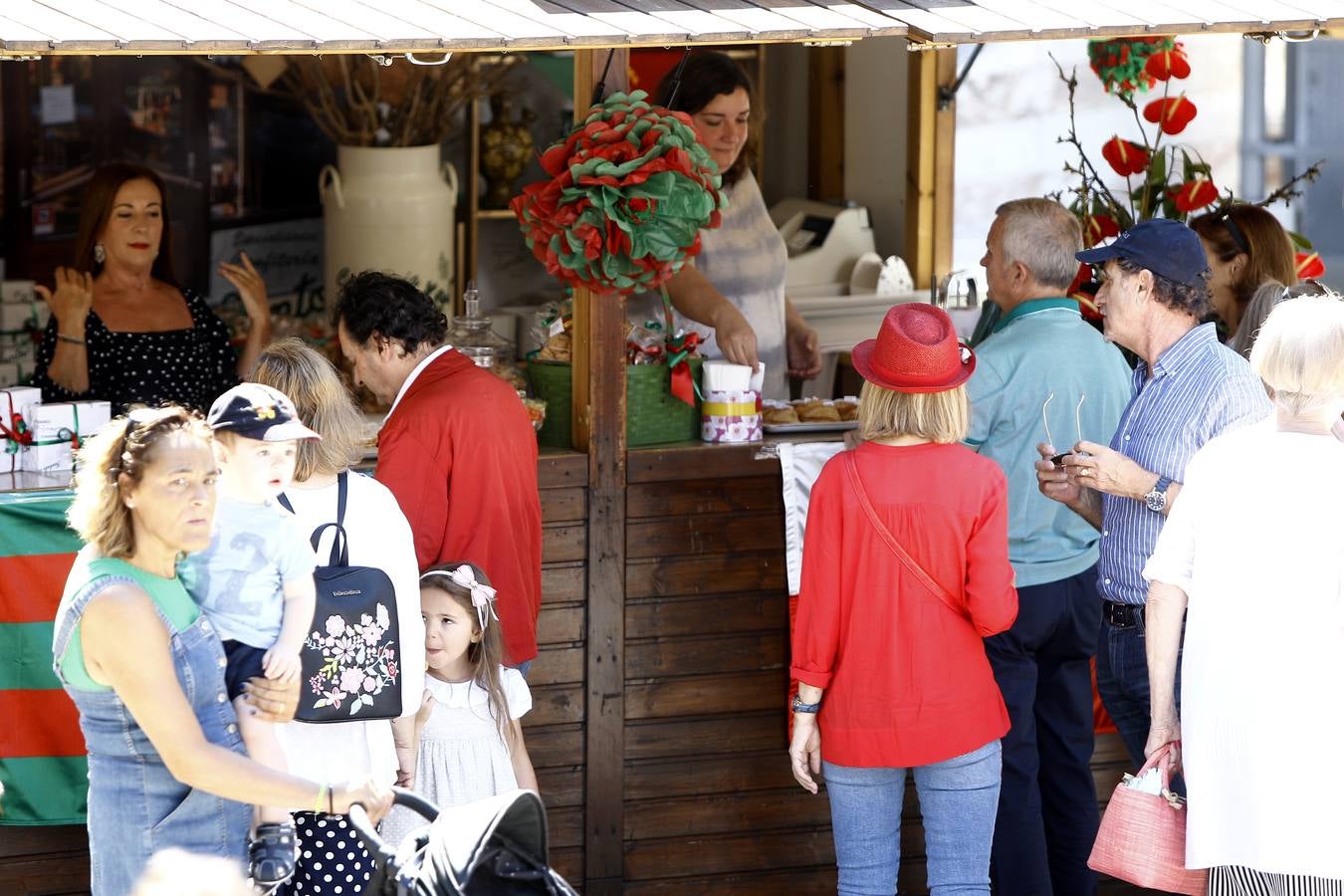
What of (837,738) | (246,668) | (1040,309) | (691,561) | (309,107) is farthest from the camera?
(309,107)

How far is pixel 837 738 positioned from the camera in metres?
3.51

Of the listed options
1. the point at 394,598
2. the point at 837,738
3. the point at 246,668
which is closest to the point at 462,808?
the point at 246,668

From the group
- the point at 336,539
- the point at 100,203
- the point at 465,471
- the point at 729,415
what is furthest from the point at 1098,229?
the point at 100,203

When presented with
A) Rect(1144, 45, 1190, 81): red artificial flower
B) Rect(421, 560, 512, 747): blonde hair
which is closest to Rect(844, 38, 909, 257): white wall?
Rect(1144, 45, 1190, 81): red artificial flower

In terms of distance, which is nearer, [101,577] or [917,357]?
[101,577]

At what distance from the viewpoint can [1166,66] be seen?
4.88 meters

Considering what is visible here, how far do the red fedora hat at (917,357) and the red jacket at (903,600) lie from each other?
0.41 feet

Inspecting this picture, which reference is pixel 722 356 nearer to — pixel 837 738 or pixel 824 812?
pixel 824 812

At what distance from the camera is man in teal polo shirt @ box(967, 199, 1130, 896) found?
13.0 ft

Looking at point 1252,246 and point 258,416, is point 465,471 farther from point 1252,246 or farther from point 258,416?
point 1252,246

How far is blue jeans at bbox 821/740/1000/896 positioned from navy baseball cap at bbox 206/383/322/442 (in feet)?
4.38

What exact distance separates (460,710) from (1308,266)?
2917 millimetres

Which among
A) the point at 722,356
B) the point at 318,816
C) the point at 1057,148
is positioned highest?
the point at 1057,148

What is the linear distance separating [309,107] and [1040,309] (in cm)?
336
